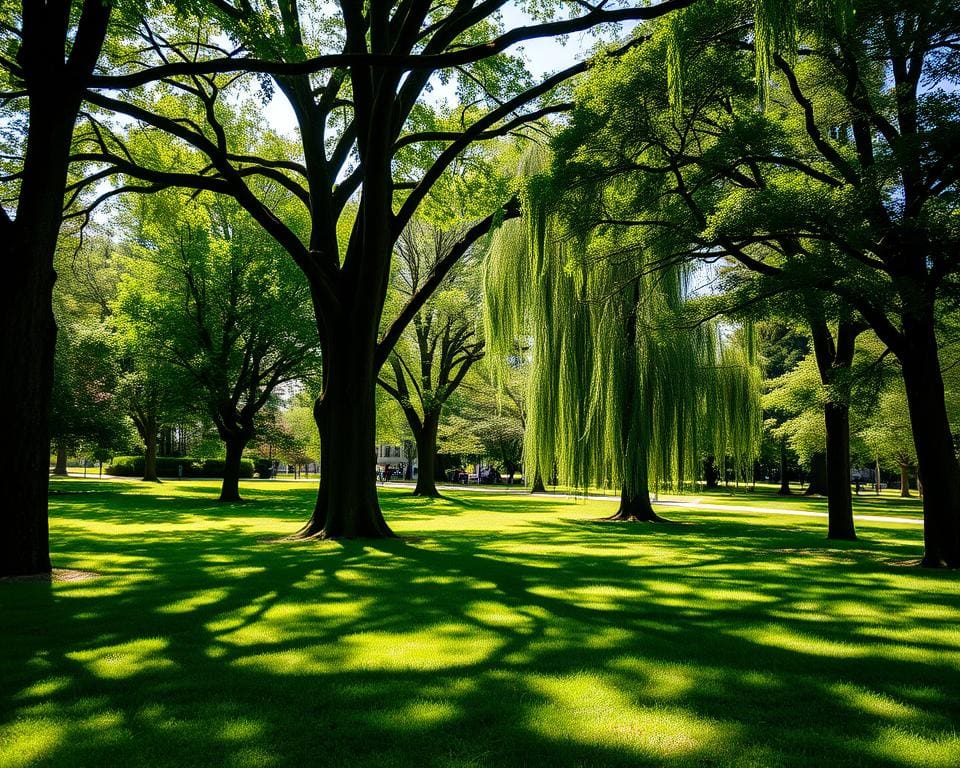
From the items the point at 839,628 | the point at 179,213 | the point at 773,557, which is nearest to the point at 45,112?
the point at 179,213

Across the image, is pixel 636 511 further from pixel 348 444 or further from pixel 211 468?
pixel 211 468

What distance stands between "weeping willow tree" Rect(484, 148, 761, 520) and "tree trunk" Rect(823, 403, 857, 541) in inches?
103

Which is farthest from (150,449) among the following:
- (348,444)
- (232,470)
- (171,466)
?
(348,444)

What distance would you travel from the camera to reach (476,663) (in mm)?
4301

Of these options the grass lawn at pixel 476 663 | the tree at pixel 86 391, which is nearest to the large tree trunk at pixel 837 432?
the grass lawn at pixel 476 663

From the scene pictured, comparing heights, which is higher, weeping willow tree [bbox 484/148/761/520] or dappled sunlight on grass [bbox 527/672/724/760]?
weeping willow tree [bbox 484/148/761/520]

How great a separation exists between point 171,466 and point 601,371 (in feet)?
124

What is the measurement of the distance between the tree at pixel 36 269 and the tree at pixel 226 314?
1379cm

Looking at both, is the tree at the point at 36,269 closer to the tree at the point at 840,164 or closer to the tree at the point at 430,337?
the tree at the point at 840,164

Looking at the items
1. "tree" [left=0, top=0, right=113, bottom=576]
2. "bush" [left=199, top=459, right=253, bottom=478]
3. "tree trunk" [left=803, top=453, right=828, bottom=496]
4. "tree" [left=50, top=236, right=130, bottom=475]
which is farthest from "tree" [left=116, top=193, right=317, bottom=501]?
"tree trunk" [left=803, top=453, right=828, bottom=496]

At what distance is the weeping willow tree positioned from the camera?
46.5 ft

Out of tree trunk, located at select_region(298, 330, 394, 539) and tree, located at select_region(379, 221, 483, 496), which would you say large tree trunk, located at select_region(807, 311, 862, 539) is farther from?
tree, located at select_region(379, 221, 483, 496)

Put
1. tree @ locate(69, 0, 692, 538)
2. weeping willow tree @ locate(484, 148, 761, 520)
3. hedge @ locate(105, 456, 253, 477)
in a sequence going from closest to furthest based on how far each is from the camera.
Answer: tree @ locate(69, 0, 692, 538) < weeping willow tree @ locate(484, 148, 761, 520) < hedge @ locate(105, 456, 253, 477)

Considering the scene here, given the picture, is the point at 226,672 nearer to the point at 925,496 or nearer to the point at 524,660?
the point at 524,660
